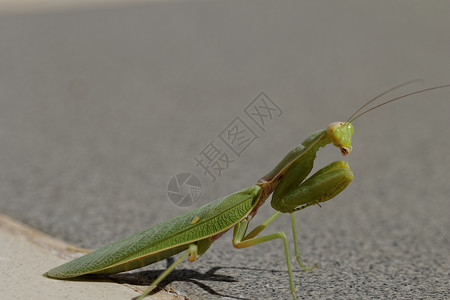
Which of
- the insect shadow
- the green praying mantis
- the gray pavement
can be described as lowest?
the insect shadow

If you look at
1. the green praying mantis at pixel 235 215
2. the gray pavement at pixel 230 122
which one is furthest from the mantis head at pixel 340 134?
the gray pavement at pixel 230 122

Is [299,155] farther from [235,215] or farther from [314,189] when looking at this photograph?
[235,215]

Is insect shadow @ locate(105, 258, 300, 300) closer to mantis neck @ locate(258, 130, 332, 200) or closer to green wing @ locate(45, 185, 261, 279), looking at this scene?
green wing @ locate(45, 185, 261, 279)

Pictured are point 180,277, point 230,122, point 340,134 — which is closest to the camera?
point 340,134

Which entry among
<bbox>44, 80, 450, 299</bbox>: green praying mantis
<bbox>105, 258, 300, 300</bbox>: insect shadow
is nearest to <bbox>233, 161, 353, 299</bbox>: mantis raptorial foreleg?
<bbox>44, 80, 450, 299</bbox>: green praying mantis

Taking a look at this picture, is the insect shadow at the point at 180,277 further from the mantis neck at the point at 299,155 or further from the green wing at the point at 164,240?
the mantis neck at the point at 299,155

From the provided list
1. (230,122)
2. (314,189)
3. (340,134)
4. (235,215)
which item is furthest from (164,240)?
(230,122)
